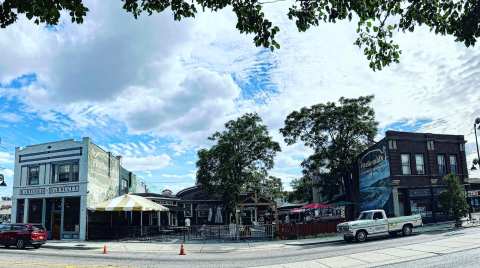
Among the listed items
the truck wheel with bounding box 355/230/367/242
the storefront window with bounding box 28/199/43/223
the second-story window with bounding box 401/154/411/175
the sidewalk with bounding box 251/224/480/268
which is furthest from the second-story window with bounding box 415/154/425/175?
the storefront window with bounding box 28/199/43/223

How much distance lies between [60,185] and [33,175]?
3402mm

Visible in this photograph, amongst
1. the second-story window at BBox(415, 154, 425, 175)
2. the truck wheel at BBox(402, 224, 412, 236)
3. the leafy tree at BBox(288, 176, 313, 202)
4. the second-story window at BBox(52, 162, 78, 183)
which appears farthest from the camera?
the leafy tree at BBox(288, 176, 313, 202)

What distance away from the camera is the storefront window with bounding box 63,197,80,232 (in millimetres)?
34000

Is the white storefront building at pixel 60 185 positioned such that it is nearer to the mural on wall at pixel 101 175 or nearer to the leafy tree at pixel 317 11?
the mural on wall at pixel 101 175

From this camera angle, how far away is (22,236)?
85.5 ft

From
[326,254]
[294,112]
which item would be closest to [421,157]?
[294,112]

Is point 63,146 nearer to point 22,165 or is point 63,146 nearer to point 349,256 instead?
point 22,165

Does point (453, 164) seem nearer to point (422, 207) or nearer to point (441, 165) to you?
point (441, 165)

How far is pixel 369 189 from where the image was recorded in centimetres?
3834

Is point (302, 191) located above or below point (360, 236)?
above

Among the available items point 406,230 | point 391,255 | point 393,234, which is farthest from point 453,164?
point 391,255

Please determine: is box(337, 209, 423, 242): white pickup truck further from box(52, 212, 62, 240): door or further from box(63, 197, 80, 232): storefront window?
box(52, 212, 62, 240): door

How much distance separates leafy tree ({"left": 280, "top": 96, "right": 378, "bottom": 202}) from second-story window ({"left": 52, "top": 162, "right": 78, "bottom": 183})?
18105 millimetres

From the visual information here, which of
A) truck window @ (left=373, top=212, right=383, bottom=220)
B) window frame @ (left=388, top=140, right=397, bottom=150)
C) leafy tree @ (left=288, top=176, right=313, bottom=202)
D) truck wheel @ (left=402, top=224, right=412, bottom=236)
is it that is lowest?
truck wheel @ (left=402, top=224, right=412, bottom=236)
